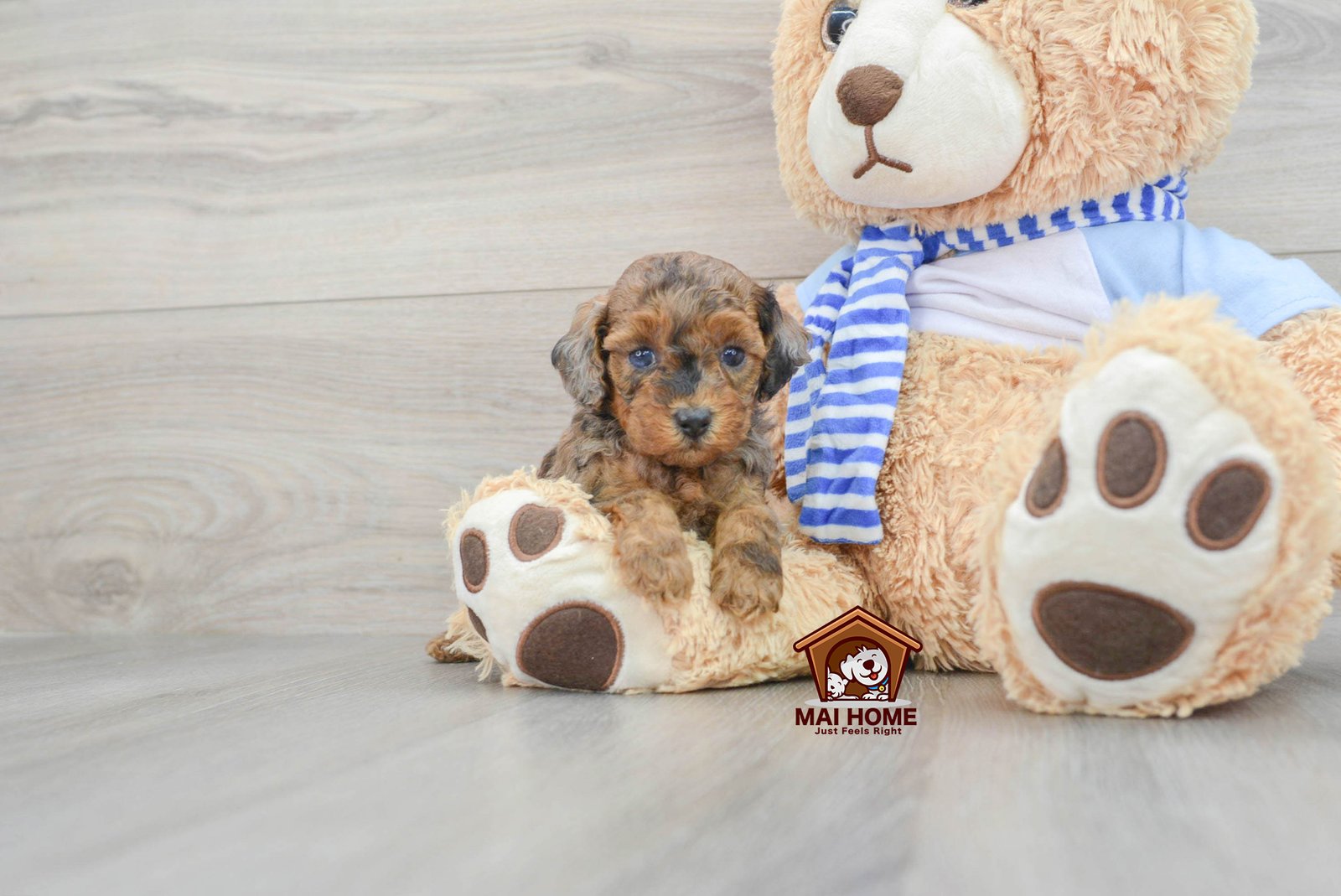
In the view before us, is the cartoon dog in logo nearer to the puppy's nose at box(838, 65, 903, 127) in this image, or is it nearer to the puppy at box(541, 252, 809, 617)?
the puppy at box(541, 252, 809, 617)

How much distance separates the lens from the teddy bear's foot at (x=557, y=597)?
51.2 inches

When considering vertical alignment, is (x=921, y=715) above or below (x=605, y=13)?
below

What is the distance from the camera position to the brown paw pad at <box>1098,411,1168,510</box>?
0.98m

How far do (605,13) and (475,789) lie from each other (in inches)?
60.6

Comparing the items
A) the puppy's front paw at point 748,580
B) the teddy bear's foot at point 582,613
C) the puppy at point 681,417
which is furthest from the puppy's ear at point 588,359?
the puppy's front paw at point 748,580

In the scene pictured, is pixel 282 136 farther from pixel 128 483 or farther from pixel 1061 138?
pixel 1061 138

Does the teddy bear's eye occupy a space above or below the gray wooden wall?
above

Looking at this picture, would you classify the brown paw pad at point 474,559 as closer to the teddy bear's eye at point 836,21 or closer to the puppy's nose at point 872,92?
the puppy's nose at point 872,92

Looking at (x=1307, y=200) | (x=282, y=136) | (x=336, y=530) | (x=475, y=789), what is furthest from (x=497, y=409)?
(x=1307, y=200)

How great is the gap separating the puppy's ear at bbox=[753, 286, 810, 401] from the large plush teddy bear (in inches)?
3.8

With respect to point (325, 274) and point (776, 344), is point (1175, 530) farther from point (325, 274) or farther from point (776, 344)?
point (325, 274)

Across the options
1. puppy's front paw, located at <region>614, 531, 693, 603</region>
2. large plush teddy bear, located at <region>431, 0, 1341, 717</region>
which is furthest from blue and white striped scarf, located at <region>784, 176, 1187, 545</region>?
puppy's front paw, located at <region>614, 531, 693, 603</region>

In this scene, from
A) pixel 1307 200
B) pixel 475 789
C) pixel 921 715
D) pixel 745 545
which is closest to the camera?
pixel 475 789

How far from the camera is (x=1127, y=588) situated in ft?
3.29
